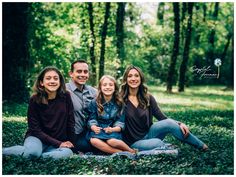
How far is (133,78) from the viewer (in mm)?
6117

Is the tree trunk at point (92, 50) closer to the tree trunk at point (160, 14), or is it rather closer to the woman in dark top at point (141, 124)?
the tree trunk at point (160, 14)

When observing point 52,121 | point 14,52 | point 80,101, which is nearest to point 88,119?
point 80,101

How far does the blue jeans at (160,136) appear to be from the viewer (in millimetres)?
5965

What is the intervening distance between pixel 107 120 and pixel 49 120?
0.81 metres

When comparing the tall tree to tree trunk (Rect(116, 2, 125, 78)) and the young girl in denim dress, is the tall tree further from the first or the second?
the young girl in denim dress

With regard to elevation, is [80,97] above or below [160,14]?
below

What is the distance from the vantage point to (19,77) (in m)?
11.4

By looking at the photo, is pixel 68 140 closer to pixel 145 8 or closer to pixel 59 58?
pixel 59 58

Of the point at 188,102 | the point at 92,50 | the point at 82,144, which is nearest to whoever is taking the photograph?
→ the point at 82,144

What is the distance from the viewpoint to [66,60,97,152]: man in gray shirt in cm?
606

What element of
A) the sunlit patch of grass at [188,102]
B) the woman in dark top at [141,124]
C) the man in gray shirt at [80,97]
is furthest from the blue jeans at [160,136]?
the sunlit patch of grass at [188,102]

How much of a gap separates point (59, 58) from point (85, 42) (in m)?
1.70

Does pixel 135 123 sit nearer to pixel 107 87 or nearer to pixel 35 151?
pixel 107 87

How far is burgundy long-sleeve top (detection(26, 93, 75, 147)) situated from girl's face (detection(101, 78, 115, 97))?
511 millimetres
